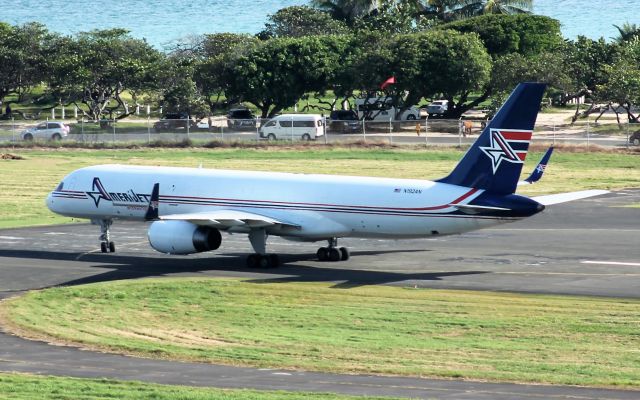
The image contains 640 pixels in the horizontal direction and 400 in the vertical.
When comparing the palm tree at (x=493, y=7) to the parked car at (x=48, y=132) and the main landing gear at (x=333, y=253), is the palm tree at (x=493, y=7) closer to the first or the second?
the parked car at (x=48, y=132)

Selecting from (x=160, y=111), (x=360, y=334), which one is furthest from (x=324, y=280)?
(x=160, y=111)

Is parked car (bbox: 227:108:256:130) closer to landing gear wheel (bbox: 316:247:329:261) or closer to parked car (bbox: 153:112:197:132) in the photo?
parked car (bbox: 153:112:197:132)

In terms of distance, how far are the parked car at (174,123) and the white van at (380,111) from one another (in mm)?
18604

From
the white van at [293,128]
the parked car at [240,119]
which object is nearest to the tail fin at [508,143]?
the white van at [293,128]

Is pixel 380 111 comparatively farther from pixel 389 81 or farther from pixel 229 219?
pixel 229 219

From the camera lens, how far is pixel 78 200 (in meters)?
52.1

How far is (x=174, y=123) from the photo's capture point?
388ft

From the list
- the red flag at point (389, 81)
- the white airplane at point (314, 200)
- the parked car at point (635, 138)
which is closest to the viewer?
the white airplane at point (314, 200)

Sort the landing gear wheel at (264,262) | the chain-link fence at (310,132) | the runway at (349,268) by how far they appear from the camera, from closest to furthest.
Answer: the runway at (349,268)
the landing gear wheel at (264,262)
the chain-link fence at (310,132)

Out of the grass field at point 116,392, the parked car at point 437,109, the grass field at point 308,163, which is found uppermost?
the parked car at point 437,109

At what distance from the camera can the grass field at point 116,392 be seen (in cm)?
2439

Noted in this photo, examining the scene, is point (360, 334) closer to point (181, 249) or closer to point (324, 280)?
point (324, 280)

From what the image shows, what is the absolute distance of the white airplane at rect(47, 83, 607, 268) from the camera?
42.9m

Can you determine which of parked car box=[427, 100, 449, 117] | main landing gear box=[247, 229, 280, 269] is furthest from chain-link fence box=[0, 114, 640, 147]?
main landing gear box=[247, 229, 280, 269]
